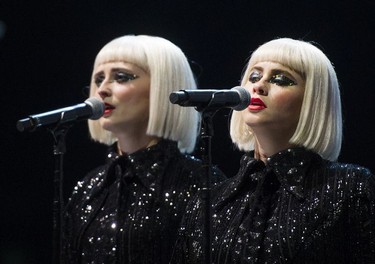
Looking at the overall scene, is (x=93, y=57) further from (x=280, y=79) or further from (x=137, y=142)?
(x=280, y=79)

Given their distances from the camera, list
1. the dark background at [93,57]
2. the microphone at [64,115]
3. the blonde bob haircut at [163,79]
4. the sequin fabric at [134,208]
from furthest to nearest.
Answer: the dark background at [93,57] → the blonde bob haircut at [163,79] → the sequin fabric at [134,208] → the microphone at [64,115]

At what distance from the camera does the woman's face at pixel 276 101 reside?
3.69 m

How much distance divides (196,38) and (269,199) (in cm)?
157

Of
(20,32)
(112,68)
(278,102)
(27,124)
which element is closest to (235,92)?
(278,102)

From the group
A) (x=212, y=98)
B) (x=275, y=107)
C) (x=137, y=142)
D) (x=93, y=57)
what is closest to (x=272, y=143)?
(x=275, y=107)

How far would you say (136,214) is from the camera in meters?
4.16

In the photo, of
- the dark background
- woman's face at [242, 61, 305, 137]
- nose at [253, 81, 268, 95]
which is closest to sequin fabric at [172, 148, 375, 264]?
woman's face at [242, 61, 305, 137]

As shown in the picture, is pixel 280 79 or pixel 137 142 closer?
pixel 280 79

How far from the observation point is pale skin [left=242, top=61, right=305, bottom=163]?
3.69 metres

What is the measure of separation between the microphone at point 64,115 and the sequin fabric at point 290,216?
0.62 metres

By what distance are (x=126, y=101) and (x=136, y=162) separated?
28 cm

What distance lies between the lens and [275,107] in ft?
12.1

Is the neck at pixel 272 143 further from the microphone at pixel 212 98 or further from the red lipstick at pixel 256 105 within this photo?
the microphone at pixel 212 98

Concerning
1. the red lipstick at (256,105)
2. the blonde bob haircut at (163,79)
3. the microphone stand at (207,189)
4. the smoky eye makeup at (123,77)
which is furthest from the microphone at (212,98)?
the smoky eye makeup at (123,77)
